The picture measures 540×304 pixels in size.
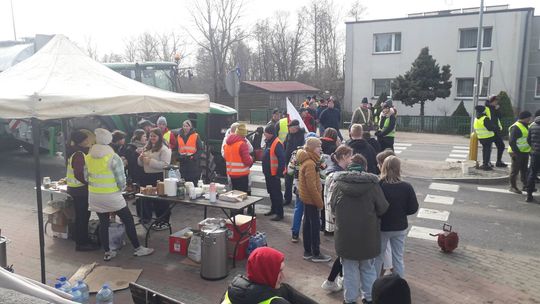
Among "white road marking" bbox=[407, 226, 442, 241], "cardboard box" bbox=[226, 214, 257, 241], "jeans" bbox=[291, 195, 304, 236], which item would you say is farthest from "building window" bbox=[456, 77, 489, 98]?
"cardboard box" bbox=[226, 214, 257, 241]

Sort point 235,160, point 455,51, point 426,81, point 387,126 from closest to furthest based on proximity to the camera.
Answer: point 235,160
point 387,126
point 426,81
point 455,51

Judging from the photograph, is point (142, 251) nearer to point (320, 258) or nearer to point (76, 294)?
point (76, 294)

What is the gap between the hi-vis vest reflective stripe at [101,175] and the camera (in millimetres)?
6078

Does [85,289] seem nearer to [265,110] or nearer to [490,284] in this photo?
[490,284]

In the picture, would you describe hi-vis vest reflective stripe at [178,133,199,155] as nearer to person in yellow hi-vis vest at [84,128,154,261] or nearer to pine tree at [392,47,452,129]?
person in yellow hi-vis vest at [84,128,154,261]

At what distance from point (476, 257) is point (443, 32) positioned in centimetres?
2616

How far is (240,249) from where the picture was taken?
6.32m

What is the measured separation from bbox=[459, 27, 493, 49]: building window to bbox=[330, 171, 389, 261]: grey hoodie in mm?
28242

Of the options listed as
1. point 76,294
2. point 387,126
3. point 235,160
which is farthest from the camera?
point 387,126

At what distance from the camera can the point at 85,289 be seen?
4.90 m

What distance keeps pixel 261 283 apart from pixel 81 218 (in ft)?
15.7

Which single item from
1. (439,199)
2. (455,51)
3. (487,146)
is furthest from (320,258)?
(455,51)

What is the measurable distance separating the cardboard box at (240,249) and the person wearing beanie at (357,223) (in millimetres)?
1887

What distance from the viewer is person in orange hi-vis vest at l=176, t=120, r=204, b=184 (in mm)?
8852
